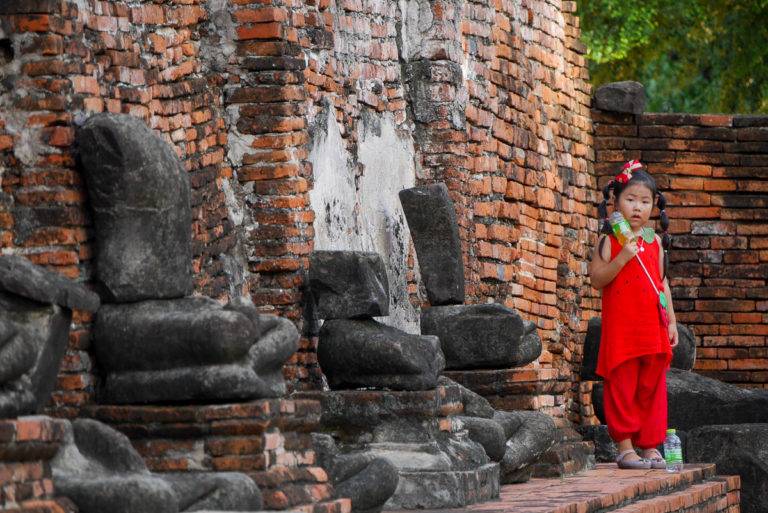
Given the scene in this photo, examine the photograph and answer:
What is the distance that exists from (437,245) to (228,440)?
8.71 ft

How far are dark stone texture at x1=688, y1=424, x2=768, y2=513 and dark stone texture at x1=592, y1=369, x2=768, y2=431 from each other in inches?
25.3

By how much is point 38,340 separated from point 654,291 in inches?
144

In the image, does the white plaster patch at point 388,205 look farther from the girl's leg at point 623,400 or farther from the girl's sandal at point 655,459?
the girl's sandal at point 655,459

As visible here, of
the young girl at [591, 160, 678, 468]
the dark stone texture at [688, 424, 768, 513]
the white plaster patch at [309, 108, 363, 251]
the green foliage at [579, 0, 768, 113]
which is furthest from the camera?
the green foliage at [579, 0, 768, 113]

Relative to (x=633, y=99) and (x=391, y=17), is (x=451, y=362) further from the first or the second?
(x=633, y=99)

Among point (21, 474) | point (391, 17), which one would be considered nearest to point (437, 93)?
point (391, 17)

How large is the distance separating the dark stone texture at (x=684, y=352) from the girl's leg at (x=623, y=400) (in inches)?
95.8

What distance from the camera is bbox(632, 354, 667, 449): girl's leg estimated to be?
280 inches

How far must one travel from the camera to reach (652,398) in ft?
23.5

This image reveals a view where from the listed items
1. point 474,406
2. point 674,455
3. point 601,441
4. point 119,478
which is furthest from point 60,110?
point 601,441

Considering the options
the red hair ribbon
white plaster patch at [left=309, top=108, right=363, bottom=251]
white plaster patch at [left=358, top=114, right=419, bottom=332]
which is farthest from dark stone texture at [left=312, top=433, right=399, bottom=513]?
the red hair ribbon

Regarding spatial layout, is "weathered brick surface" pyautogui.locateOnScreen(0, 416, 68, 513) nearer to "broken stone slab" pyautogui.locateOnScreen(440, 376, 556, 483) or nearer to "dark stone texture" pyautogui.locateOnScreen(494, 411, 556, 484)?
"broken stone slab" pyautogui.locateOnScreen(440, 376, 556, 483)

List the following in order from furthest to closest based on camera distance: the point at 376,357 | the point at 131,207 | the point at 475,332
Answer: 1. the point at 475,332
2. the point at 376,357
3. the point at 131,207

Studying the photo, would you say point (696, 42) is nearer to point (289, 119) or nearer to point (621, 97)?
point (621, 97)
